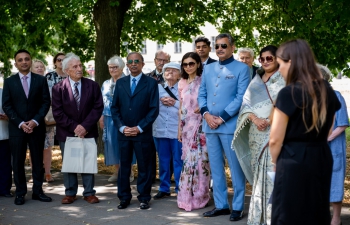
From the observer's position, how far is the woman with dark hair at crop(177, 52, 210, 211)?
788 centimetres

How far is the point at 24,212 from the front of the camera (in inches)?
311

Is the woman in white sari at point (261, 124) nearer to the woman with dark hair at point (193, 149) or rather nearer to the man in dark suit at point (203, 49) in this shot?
the woman with dark hair at point (193, 149)

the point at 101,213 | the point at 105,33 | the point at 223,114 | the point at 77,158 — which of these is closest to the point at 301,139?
the point at 223,114

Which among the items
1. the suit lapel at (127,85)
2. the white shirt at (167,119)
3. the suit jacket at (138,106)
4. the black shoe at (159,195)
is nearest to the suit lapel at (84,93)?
the suit jacket at (138,106)

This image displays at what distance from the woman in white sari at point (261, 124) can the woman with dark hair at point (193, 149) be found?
105 cm

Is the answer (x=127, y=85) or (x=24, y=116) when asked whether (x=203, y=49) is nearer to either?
(x=127, y=85)

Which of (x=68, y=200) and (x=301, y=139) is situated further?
(x=68, y=200)

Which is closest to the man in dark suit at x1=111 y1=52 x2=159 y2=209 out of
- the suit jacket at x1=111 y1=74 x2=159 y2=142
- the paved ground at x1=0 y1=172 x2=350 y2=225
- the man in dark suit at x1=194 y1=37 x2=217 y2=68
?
the suit jacket at x1=111 y1=74 x2=159 y2=142

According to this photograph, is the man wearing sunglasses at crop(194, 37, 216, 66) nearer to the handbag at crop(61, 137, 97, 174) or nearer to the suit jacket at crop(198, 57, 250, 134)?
the suit jacket at crop(198, 57, 250, 134)

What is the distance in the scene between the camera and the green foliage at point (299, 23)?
9.05m

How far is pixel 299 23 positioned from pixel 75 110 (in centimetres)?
520

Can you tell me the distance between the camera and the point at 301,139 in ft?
14.6

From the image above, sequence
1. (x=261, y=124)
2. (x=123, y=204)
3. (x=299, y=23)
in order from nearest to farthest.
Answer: (x=261, y=124), (x=123, y=204), (x=299, y=23)

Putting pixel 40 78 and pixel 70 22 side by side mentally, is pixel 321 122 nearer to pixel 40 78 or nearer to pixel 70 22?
pixel 40 78
